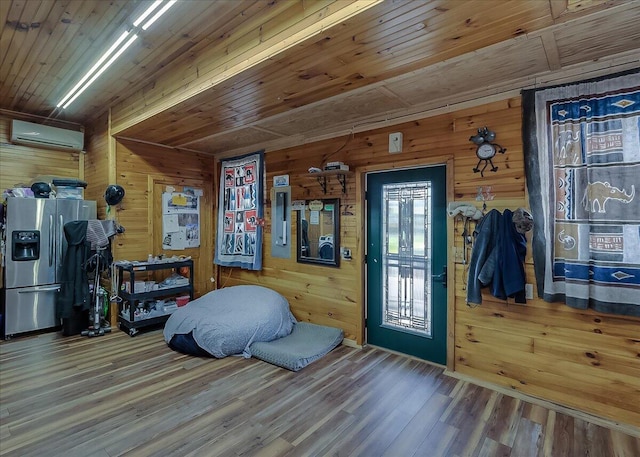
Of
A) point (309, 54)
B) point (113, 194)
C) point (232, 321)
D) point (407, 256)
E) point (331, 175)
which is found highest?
point (309, 54)

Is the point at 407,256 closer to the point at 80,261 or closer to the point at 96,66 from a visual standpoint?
the point at 96,66

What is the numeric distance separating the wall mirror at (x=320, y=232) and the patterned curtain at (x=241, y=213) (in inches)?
31.0

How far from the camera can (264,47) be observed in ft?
7.84

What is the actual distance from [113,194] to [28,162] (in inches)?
65.5

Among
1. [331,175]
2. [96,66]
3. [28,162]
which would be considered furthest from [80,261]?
[331,175]

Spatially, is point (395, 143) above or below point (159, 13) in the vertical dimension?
below

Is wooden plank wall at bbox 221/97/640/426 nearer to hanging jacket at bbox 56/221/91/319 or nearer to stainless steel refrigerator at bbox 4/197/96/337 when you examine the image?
hanging jacket at bbox 56/221/91/319

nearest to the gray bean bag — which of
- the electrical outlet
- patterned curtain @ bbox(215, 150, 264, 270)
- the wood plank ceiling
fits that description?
patterned curtain @ bbox(215, 150, 264, 270)

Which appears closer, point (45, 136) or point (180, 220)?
point (45, 136)

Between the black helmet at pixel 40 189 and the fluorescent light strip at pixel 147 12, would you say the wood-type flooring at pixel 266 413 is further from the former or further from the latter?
the fluorescent light strip at pixel 147 12

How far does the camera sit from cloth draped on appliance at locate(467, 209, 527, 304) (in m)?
2.75

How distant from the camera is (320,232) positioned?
14.1ft

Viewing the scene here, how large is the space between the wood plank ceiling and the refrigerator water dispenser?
1.73 metres

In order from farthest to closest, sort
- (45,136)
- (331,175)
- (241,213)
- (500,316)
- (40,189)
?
(241,213), (45,136), (40,189), (331,175), (500,316)
